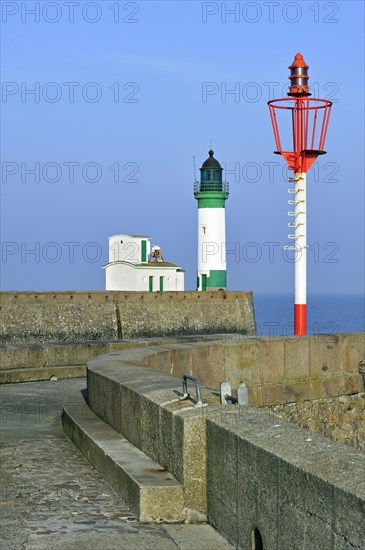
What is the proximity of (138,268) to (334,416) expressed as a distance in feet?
105

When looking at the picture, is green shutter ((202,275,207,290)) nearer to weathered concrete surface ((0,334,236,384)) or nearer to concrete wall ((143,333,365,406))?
weathered concrete surface ((0,334,236,384))

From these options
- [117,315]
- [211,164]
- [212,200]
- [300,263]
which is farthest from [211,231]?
[300,263]

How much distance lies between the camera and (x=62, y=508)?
5.73 metres

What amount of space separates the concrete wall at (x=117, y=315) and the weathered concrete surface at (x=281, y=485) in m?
27.8

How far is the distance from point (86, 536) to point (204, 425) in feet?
2.79

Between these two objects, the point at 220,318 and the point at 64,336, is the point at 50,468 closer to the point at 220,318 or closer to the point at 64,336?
the point at 64,336

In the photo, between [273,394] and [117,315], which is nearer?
[273,394]

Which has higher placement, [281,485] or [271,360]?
[271,360]

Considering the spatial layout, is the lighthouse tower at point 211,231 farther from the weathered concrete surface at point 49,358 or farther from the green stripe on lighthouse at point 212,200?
the weathered concrete surface at point 49,358

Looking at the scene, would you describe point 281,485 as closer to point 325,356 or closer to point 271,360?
point 271,360

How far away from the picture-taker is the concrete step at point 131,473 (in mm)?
5410

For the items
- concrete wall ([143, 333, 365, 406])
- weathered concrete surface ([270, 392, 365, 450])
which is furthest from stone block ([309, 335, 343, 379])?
weathered concrete surface ([270, 392, 365, 450])

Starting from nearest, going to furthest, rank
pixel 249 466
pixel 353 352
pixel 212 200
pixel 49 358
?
pixel 249 466 < pixel 353 352 < pixel 49 358 < pixel 212 200

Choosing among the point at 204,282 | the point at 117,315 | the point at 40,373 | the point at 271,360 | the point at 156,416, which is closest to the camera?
the point at 156,416
